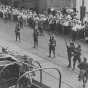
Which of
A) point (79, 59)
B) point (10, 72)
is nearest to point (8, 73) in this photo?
point (10, 72)

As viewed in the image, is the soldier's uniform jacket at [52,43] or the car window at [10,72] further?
the soldier's uniform jacket at [52,43]

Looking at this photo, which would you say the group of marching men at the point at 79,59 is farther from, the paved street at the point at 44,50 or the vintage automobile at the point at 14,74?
the vintage automobile at the point at 14,74

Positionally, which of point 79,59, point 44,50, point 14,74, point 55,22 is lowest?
point 44,50

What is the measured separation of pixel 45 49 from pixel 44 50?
0.35 m

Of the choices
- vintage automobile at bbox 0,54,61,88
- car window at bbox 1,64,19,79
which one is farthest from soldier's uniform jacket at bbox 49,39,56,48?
car window at bbox 1,64,19,79

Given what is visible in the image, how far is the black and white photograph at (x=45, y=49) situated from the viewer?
37.6ft

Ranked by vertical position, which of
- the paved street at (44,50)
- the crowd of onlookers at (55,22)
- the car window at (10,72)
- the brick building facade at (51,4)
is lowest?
Result: the paved street at (44,50)

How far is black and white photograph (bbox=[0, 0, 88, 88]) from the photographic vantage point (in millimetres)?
11453

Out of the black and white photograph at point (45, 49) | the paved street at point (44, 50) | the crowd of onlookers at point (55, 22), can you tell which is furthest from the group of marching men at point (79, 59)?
the crowd of onlookers at point (55, 22)

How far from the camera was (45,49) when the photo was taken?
2298 centimetres

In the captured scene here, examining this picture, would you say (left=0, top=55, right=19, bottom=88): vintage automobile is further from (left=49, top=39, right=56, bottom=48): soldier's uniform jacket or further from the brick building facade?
the brick building facade

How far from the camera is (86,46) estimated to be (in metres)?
23.8

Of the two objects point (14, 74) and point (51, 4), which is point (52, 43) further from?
point (51, 4)

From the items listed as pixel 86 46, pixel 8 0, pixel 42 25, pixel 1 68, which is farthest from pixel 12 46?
pixel 8 0
